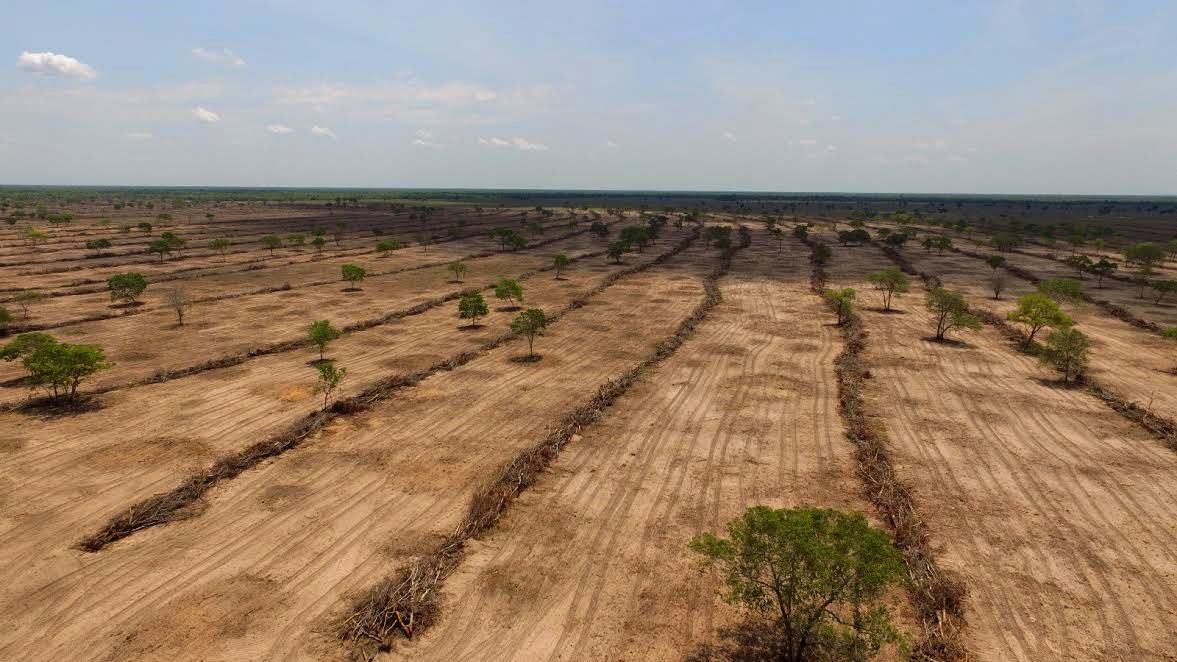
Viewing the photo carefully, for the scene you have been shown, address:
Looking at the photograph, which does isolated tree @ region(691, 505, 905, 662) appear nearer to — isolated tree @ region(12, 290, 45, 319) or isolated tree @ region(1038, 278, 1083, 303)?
isolated tree @ region(1038, 278, 1083, 303)

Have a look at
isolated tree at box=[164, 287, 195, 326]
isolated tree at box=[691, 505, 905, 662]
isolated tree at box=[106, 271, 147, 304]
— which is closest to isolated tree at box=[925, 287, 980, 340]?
isolated tree at box=[691, 505, 905, 662]

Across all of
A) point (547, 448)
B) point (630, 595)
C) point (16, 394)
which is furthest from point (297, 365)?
point (630, 595)

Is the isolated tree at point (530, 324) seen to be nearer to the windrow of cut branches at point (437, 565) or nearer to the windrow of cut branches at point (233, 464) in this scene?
the windrow of cut branches at point (233, 464)

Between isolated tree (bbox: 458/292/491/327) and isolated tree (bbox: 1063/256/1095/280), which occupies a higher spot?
isolated tree (bbox: 1063/256/1095/280)

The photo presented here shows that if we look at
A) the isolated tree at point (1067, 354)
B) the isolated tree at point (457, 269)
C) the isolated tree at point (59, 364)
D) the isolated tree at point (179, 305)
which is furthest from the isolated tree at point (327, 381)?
the isolated tree at point (1067, 354)

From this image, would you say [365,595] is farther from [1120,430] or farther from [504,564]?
[1120,430]

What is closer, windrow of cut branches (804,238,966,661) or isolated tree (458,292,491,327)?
windrow of cut branches (804,238,966,661)
